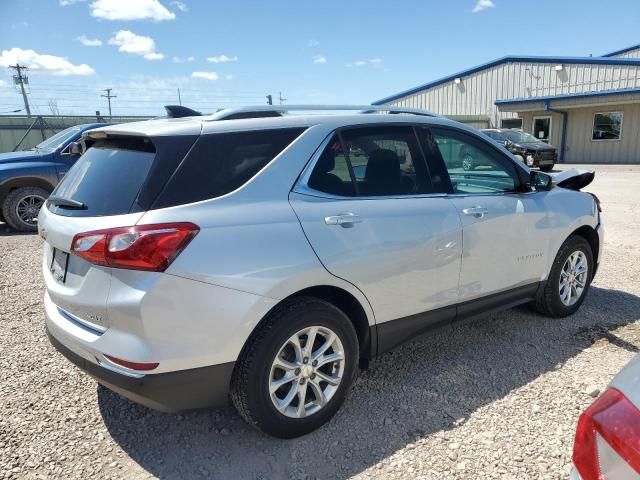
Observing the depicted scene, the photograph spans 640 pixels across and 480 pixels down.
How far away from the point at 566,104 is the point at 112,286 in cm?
2552

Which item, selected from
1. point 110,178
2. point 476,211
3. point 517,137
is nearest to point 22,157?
point 110,178

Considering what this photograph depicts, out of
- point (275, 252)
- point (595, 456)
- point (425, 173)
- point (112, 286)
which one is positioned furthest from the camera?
point (425, 173)

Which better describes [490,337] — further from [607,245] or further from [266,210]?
[607,245]

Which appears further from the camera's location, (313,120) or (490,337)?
(490,337)

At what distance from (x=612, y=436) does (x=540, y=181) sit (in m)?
2.99

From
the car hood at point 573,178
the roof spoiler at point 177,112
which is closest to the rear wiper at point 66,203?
the roof spoiler at point 177,112

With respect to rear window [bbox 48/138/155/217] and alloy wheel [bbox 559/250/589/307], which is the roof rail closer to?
rear window [bbox 48/138/155/217]

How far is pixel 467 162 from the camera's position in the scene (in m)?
3.78

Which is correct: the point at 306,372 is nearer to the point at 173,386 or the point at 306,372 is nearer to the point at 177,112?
the point at 173,386

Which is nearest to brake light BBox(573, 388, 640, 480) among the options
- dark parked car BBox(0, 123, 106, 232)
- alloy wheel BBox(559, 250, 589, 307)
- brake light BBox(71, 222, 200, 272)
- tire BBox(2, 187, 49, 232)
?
brake light BBox(71, 222, 200, 272)

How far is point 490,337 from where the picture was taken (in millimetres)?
3973

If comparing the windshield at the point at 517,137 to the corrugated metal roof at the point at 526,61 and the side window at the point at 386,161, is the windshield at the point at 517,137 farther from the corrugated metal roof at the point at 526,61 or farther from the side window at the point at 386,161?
the side window at the point at 386,161

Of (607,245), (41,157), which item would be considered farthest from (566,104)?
(41,157)

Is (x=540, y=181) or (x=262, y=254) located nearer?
(x=262, y=254)
